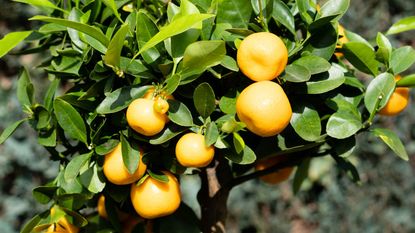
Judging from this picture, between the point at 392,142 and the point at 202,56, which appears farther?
the point at 392,142

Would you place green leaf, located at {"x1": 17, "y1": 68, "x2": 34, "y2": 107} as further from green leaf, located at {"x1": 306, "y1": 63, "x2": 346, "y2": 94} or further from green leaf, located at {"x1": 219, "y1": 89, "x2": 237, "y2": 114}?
green leaf, located at {"x1": 306, "y1": 63, "x2": 346, "y2": 94}

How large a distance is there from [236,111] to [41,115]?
0.93 feet

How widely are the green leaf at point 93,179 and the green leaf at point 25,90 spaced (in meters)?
0.16

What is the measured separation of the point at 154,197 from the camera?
2.46ft

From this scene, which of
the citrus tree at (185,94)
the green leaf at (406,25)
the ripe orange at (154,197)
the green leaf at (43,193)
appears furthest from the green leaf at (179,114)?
the green leaf at (406,25)

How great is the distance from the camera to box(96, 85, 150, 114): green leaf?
2.33 feet

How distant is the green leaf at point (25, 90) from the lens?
0.85 metres

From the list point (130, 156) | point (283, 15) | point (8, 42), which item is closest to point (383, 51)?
point (283, 15)

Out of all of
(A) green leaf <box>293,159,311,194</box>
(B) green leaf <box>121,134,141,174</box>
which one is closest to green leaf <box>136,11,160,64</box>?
(B) green leaf <box>121,134,141,174</box>

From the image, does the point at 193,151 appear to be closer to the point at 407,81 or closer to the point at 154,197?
the point at 154,197

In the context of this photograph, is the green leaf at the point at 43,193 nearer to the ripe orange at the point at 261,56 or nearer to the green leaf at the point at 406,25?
the ripe orange at the point at 261,56

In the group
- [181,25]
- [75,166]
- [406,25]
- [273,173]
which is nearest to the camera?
[181,25]

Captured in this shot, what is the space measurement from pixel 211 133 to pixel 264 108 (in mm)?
76

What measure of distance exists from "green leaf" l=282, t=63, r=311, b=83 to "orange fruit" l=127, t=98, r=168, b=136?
0.16 meters
